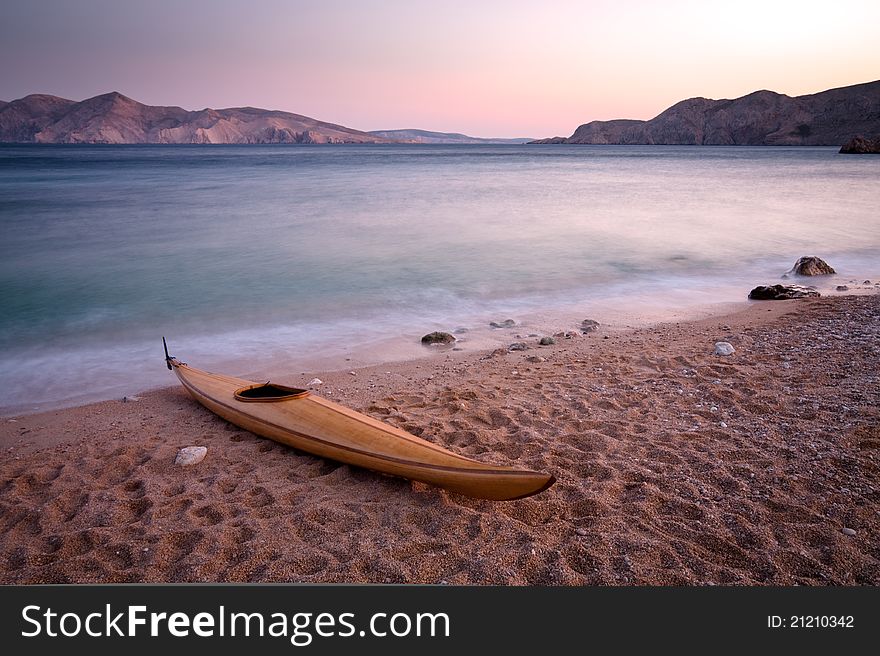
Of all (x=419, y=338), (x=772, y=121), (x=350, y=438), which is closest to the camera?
(x=350, y=438)

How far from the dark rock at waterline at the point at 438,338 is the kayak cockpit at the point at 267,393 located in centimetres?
260

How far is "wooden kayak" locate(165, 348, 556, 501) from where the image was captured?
10.6ft

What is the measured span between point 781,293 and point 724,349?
3.60m

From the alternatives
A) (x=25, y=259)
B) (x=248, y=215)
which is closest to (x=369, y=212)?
(x=248, y=215)

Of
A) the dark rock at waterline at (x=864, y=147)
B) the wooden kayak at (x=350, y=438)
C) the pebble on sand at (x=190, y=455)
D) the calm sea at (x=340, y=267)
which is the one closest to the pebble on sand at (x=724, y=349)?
the calm sea at (x=340, y=267)

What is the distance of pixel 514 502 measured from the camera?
11.1 ft

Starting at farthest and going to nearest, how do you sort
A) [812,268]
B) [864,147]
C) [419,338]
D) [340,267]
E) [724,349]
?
[864,147], [340,267], [812,268], [419,338], [724,349]

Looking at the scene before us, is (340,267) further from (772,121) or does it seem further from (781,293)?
(772,121)

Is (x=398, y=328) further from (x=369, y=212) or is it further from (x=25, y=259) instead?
(x=369, y=212)

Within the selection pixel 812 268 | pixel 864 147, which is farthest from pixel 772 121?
pixel 812 268

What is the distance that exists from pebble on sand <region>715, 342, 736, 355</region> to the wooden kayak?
3631mm

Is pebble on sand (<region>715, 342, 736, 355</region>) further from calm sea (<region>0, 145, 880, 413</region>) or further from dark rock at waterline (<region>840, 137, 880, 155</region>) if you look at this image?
dark rock at waterline (<region>840, 137, 880, 155</region>)

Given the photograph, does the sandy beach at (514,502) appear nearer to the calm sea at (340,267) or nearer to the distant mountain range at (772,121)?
the calm sea at (340,267)

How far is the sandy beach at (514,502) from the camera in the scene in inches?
110
